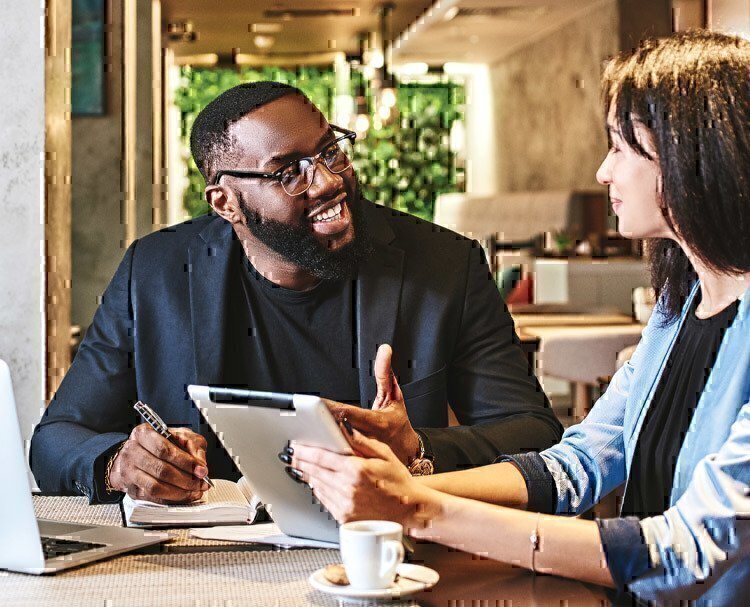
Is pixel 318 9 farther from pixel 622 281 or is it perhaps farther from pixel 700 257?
pixel 700 257

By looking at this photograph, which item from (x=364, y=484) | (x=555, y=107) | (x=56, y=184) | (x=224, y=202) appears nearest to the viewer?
(x=364, y=484)

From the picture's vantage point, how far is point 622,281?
6.68m

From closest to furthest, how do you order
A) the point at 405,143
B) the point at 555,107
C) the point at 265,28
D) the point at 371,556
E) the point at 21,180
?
the point at 371,556
the point at 21,180
the point at 555,107
the point at 265,28
the point at 405,143

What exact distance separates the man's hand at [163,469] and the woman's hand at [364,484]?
0.35 metres

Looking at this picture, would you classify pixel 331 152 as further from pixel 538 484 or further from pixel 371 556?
pixel 371 556

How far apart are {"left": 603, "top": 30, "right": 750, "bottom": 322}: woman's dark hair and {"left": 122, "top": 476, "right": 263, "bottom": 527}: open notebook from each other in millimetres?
743

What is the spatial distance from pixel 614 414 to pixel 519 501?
0.24 meters

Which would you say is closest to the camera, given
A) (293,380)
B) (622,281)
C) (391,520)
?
(391,520)

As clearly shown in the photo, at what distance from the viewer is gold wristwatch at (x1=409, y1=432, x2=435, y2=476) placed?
1738 millimetres

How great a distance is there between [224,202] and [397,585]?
1190mm

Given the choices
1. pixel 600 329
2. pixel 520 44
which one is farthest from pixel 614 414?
pixel 520 44

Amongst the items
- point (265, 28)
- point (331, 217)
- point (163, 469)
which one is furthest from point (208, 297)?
point (265, 28)

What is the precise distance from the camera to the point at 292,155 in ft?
6.85

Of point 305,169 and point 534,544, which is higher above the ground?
point 305,169
